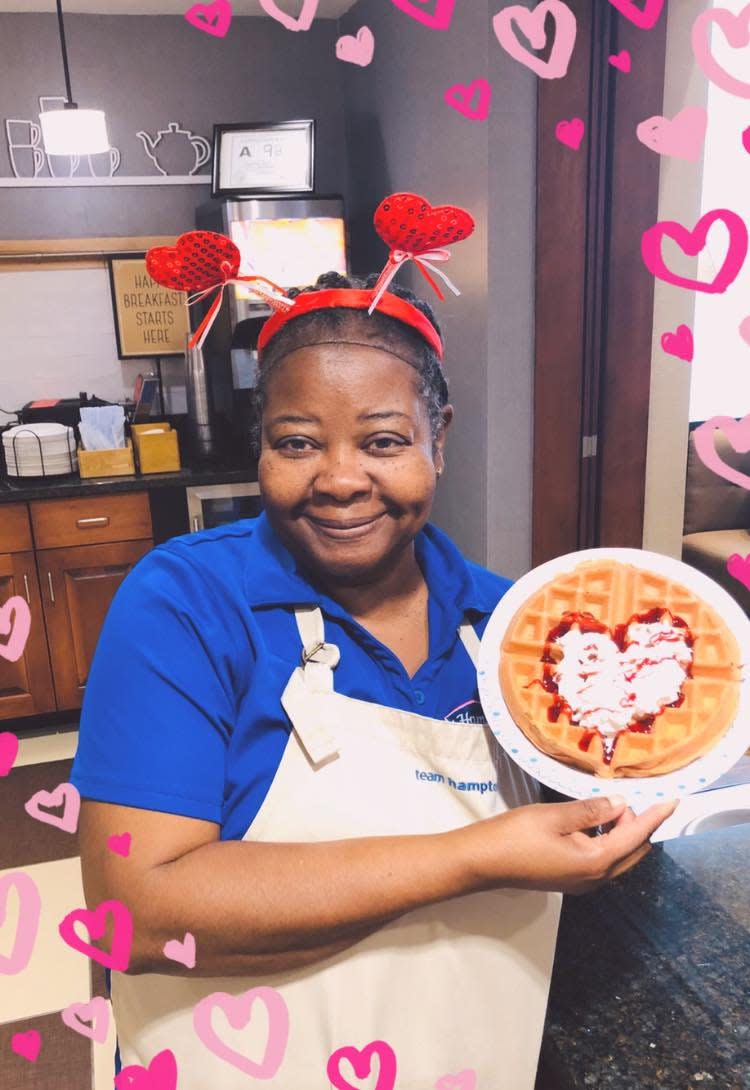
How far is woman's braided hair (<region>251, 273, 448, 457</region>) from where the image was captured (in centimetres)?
101

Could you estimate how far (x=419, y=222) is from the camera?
1018mm

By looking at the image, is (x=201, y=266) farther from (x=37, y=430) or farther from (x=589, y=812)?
(x=37, y=430)

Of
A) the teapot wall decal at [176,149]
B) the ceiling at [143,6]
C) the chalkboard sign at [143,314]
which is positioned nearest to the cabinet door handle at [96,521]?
the chalkboard sign at [143,314]

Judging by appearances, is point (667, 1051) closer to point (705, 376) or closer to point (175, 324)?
point (705, 376)
